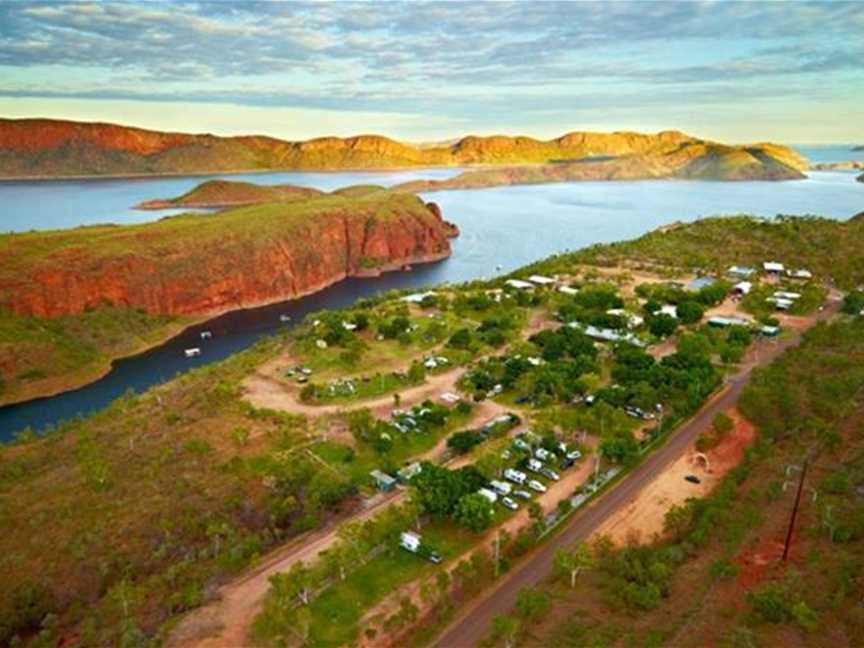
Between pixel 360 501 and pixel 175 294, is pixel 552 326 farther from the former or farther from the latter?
pixel 175 294

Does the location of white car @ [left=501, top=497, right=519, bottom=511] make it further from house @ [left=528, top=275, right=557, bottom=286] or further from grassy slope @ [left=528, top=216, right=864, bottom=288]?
grassy slope @ [left=528, top=216, right=864, bottom=288]

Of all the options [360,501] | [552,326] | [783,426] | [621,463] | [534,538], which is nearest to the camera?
[534,538]

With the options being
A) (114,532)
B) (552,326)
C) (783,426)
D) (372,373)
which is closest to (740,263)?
(552,326)

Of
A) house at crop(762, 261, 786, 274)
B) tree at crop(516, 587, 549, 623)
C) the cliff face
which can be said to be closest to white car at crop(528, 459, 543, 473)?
tree at crop(516, 587, 549, 623)

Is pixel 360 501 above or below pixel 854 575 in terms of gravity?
below

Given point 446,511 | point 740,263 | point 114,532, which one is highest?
point 740,263

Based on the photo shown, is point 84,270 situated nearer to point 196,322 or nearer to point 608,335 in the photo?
point 196,322

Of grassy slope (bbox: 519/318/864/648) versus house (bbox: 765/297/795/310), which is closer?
grassy slope (bbox: 519/318/864/648)
